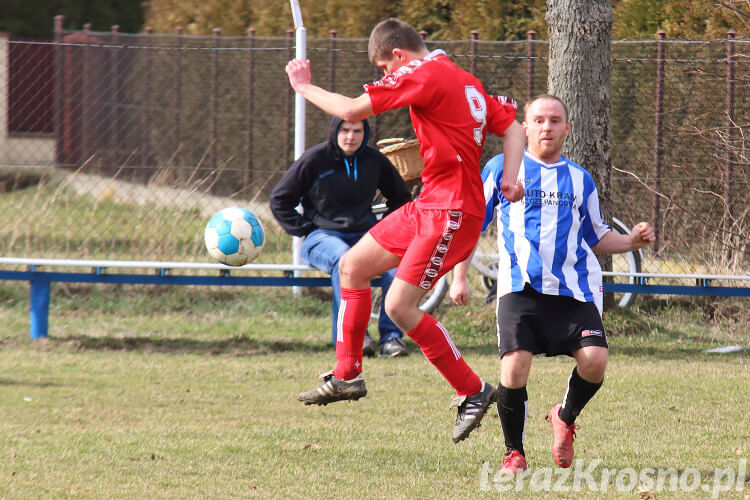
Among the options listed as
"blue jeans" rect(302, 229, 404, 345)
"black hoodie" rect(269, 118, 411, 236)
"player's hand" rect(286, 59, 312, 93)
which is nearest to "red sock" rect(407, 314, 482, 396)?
"player's hand" rect(286, 59, 312, 93)

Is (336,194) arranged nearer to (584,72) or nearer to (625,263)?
(584,72)

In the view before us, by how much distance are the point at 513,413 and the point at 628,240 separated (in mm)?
941

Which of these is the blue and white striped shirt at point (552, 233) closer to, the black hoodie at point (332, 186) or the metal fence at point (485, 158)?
the black hoodie at point (332, 186)

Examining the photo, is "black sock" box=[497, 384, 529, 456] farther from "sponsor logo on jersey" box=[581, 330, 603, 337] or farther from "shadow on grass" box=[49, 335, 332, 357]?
"shadow on grass" box=[49, 335, 332, 357]

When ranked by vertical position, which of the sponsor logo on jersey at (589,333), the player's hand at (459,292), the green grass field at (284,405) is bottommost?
the green grass field at (284,405)

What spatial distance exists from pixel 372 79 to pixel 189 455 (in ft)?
17.6

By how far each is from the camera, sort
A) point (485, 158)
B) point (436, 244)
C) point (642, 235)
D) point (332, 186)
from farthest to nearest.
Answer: point (485, 158), point (332, 186), point (436, 244), point (642, 235)

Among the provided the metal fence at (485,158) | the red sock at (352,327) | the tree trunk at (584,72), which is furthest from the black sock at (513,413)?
the metal fence at (485,158)

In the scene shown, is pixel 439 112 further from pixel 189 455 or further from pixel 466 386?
pixel 189 455

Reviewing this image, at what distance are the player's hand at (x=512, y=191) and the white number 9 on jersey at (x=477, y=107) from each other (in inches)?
16.8

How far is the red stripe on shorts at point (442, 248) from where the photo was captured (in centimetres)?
438

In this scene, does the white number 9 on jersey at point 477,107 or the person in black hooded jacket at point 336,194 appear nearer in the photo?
the white number 9 on jersey at point 477,107

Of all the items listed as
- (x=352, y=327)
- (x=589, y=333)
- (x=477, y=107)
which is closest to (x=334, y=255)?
(x=352, y=327)

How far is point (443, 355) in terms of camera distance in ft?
15.0
